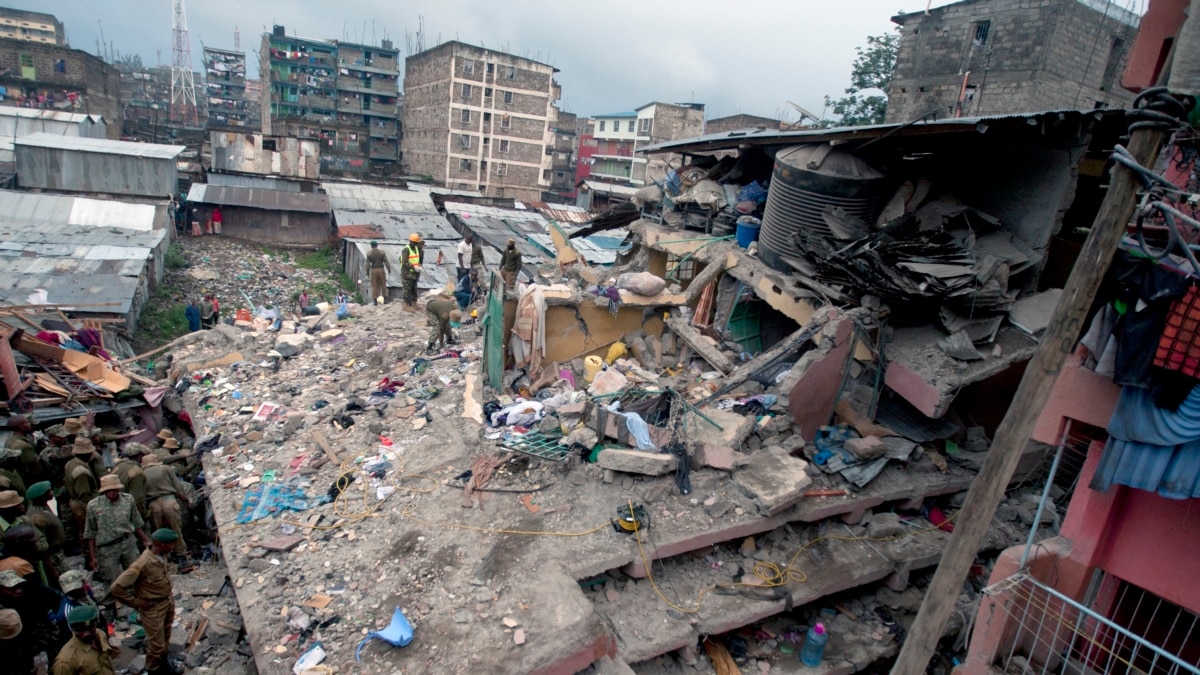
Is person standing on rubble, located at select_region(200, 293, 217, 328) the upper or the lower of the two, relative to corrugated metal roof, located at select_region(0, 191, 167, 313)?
lower

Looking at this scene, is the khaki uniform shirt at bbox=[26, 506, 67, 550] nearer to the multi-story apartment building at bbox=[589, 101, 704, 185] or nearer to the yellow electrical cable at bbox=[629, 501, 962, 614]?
the yellow electrical cable at bbox=[629, 501, 962, 614]

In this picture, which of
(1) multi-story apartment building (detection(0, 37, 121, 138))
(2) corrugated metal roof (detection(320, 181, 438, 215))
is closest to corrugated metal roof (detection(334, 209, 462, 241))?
(2) corrugated metal roof (detection(320, 181, 438, 215))

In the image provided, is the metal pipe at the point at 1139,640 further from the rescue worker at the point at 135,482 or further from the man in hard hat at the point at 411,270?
the man in hard hat at the point at 411,270

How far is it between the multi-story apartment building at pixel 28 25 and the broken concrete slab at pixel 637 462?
64.8 metres

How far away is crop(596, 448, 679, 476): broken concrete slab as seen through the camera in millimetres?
6078

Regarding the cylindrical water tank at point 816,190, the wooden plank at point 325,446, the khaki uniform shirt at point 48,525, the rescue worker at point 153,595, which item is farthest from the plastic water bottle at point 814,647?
the khaki uniform shirt at point 48,525

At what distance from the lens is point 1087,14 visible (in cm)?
1628

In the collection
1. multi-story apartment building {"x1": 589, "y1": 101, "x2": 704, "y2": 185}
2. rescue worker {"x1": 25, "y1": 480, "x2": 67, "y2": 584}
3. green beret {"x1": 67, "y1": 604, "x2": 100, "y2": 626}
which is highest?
multi-story apartment building {"x1": 589, "y1": 101, "x2": 704, "y2": 185}

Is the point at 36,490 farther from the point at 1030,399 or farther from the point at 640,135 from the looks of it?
the point at 640,135

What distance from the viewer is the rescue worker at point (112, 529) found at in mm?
5555

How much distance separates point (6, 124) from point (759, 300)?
32371mm

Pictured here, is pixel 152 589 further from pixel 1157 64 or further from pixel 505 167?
pixel 505 167

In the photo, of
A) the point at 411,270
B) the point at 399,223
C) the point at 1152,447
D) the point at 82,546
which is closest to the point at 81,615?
the point at 82,546

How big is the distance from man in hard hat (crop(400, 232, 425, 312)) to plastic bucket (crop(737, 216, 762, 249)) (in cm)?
646
